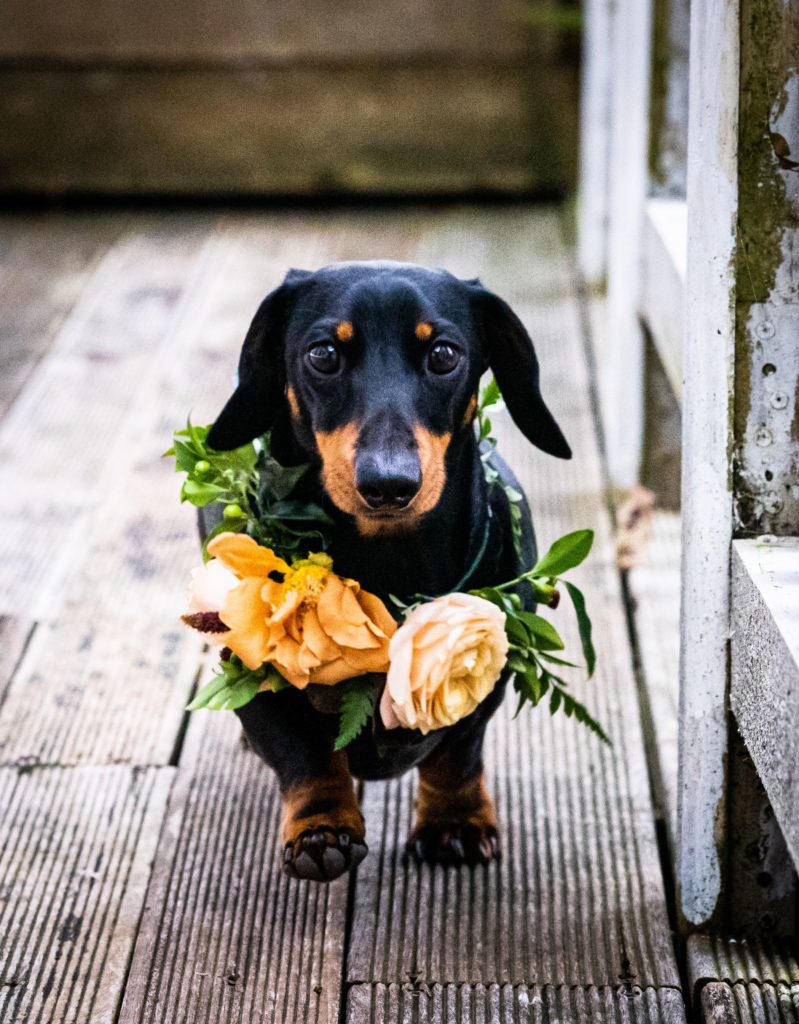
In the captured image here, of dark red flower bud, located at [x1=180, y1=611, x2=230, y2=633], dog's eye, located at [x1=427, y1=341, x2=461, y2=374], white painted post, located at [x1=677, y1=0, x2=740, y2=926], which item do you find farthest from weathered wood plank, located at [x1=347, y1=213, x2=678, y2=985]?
dog's eye, located at [x1=427, y1=341, x2=461, y2=374]

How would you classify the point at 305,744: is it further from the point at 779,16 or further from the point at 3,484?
the point at 3,484

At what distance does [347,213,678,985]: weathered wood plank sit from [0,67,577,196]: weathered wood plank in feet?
12.5

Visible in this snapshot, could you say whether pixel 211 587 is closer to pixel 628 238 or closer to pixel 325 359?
pixel 325 359

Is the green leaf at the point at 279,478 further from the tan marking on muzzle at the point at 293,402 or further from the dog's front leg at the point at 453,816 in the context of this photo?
the dog's front leg at the point at 453,816

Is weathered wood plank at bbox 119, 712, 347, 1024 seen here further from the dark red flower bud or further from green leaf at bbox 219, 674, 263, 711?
the dark red flower bud

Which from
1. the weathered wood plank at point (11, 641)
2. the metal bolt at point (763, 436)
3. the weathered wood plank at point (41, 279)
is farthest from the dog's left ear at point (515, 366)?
the weathered wood plank at point (41, 279)

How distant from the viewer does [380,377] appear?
184cm

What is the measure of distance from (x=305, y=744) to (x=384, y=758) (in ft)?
0.38

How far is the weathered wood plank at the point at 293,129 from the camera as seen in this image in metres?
6.22

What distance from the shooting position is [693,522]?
72.6 inches

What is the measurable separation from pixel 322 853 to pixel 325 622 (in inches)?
12.6

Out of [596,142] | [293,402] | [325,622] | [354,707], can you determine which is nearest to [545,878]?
[354,707]

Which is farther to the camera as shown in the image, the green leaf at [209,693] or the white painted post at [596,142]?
the white painted post at [596,142]

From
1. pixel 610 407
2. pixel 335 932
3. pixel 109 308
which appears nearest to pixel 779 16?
pixel 335 932
